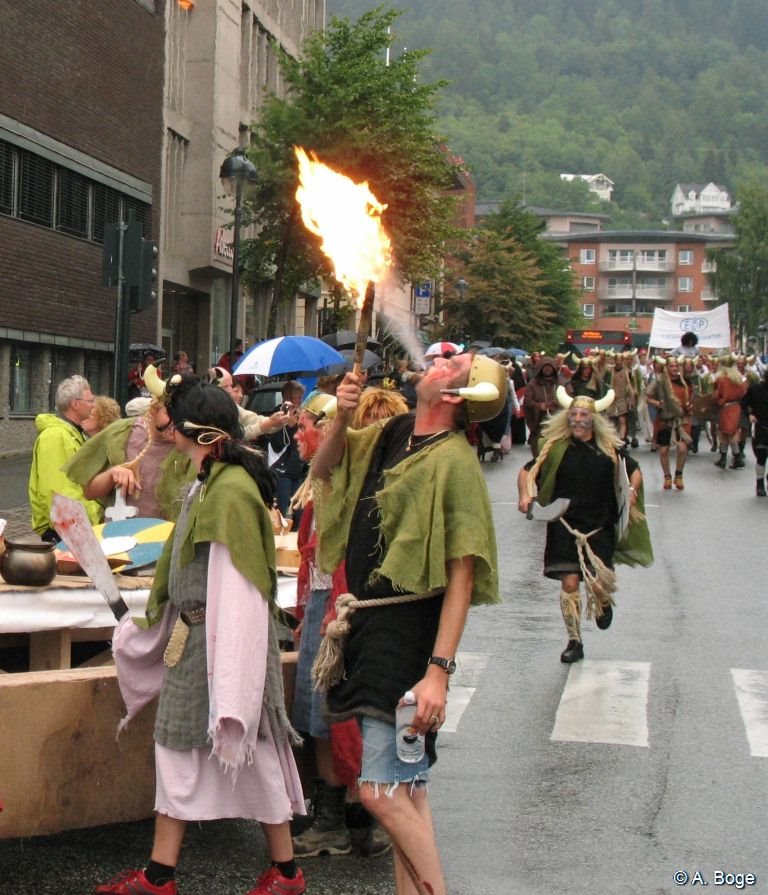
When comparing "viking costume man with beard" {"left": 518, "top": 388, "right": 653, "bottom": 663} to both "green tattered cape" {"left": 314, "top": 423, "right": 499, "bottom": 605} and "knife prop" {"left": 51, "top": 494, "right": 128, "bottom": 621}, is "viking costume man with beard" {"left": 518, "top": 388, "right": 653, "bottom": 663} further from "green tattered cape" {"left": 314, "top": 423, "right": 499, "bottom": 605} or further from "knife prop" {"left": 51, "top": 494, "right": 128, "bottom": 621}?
"green tattered cape" {"left": 314, "top": 423, "right": 499, "bottom": 605}

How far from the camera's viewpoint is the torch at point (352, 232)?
4.68 meters

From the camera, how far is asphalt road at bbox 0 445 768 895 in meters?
5.67

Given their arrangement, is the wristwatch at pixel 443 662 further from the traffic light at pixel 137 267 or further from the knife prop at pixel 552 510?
the traffic light at pixel 137 267

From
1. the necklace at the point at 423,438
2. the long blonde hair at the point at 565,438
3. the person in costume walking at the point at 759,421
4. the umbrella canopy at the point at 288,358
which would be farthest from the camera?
the person in costume walking at the point at 759,421

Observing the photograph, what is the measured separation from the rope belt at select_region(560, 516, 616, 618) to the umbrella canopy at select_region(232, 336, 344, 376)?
4596 mm

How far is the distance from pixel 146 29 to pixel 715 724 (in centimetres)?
2700

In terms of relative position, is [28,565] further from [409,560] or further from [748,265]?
[748,265]

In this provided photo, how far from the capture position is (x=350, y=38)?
32.4m

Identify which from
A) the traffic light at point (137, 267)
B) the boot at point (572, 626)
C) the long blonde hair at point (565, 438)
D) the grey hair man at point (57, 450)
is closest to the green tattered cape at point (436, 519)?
the grey hair man at point (57, 450)

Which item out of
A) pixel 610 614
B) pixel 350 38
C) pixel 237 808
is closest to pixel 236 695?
pixel 237 808

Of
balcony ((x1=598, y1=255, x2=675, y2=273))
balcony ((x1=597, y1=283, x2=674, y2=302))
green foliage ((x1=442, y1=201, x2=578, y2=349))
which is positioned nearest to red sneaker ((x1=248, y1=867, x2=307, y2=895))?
green foliage ((x1=442, y1=201, x2=578, y2=349))

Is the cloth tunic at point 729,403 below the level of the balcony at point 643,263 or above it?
below

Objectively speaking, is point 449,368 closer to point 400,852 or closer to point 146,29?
point 400,852

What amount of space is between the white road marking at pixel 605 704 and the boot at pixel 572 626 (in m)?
0.07
